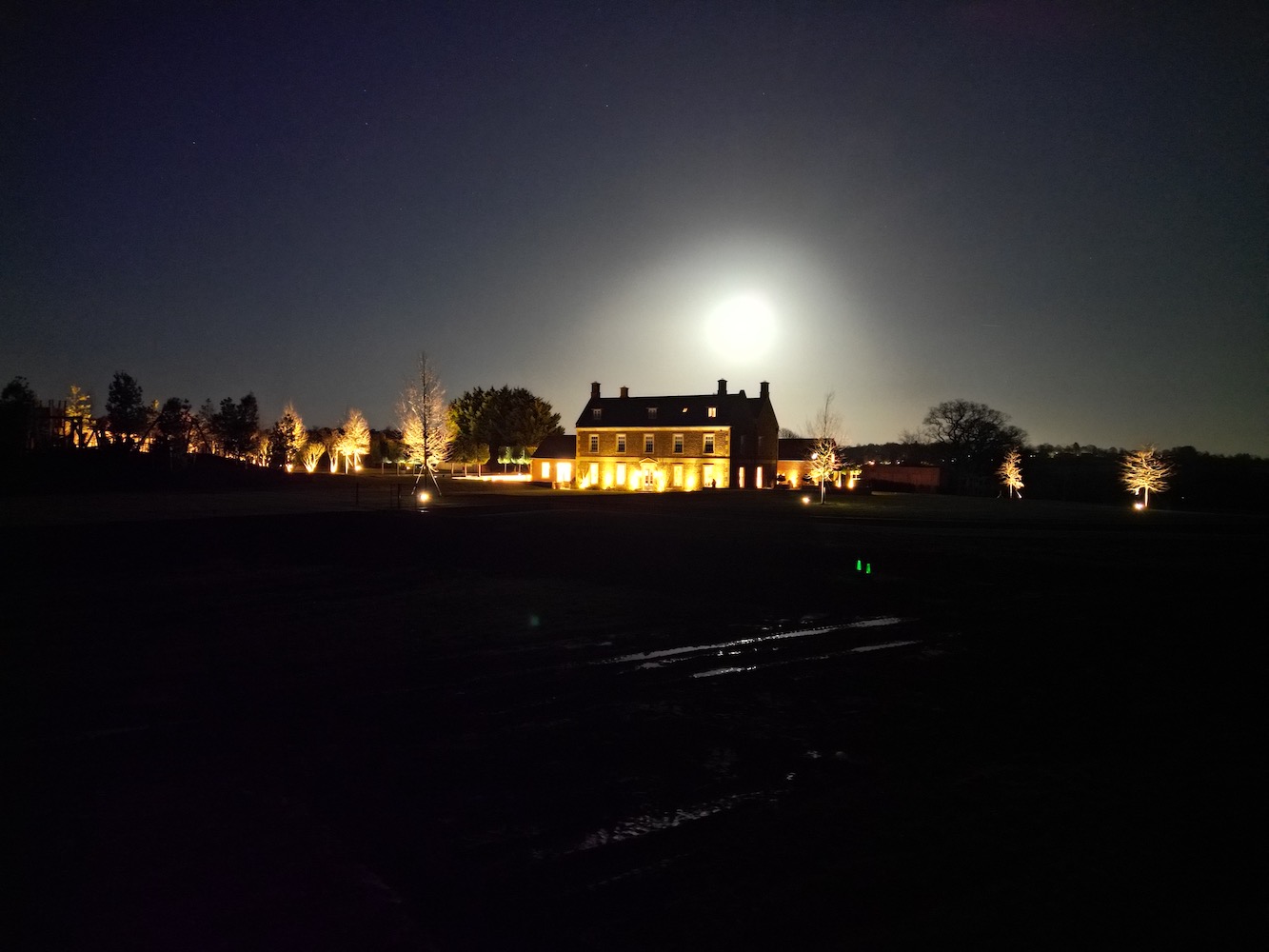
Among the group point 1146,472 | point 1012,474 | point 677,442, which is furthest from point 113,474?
point 1146,472

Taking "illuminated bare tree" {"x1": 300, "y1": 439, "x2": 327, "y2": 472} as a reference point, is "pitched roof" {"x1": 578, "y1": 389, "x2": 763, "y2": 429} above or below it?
above

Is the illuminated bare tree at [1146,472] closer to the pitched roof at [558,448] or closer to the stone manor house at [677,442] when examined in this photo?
the stone manor house at [677,442]

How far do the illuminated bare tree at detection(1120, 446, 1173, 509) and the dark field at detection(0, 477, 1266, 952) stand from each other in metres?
44.8

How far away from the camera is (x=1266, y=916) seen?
12.0 feet

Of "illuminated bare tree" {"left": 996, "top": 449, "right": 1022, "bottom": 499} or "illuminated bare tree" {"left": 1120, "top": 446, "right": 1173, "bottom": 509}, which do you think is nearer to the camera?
"illuminated bare tree" {"left": 1120, "top": 446, "right": 1173, "bottom": 509}

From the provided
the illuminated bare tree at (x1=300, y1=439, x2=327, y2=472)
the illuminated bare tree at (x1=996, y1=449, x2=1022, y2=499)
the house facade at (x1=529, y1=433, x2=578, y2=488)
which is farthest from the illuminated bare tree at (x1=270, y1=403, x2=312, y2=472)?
the illuminated bare tree at (x1=996, y1=449, x2=1022, y2=499)

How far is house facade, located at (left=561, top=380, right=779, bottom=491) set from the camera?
60344 millimetres

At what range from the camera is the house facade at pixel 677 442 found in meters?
60.3

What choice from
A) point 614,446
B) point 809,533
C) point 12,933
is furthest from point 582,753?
point 614,446

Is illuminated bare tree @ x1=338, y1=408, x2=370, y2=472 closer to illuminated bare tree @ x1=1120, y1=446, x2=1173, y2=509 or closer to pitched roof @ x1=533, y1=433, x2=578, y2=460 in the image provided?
pitched roof @ x1=533, y1=433, x2=578, y2=460

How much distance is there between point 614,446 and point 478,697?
57.2 meters

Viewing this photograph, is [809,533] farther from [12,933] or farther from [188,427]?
[188,427]

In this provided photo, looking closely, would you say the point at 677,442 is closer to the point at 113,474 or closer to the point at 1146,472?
the point at 1146,472

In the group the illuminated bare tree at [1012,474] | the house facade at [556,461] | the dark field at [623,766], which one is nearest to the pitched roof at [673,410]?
the house facade at [556,461]
